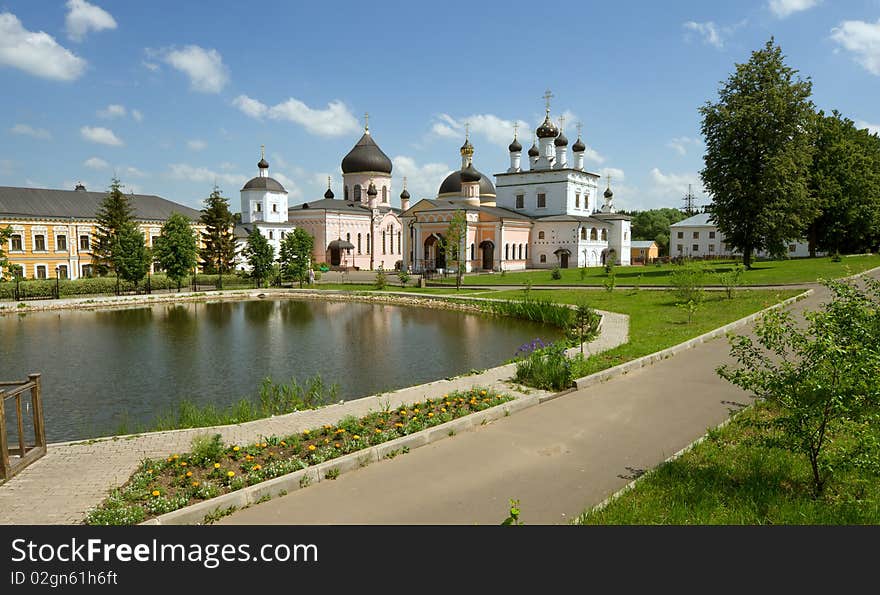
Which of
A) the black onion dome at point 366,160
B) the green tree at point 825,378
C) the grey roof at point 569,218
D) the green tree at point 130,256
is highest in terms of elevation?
the black onion dome at point 366,160

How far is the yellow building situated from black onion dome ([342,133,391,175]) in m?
21.8

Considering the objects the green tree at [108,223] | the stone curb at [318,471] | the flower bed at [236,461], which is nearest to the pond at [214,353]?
the flower bed at [236,461]

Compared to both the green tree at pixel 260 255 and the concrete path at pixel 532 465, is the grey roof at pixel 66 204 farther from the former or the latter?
the concrete path at pixel 532 465

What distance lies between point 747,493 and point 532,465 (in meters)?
2.27

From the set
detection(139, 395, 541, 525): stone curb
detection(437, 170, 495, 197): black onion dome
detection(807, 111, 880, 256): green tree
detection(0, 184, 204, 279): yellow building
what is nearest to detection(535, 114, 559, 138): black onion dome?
detection(437, 170, 495, 197): black onion dome

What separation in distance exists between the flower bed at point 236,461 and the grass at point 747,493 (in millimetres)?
3281

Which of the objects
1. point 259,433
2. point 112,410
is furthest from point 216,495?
point 112,410

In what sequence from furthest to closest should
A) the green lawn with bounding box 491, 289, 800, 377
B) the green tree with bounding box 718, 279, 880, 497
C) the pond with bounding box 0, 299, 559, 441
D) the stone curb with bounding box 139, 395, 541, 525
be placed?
the green lawn with bounding box 491, 289, 800, 377 < the pond with bounding box 0, 299, 559, 441 < the stone curb with bounding box 139, 395, 541, 525 < the green tree with bounding box 718, 279, 880, 497

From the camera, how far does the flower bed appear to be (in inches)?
227

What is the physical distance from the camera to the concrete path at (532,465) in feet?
18.5

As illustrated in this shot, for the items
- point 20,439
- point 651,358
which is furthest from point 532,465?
point 651,358

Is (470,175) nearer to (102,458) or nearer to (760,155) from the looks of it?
(760,155)

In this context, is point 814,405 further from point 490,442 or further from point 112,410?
point 112,410

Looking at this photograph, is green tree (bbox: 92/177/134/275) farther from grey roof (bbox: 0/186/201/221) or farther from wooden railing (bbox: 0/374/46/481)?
wooden railing (bbox: 0/374/46/481)
